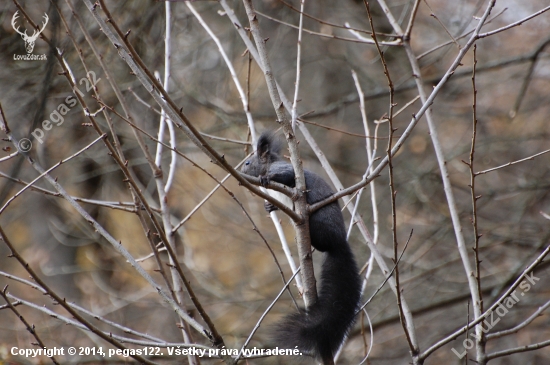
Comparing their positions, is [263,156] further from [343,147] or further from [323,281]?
[343,147]

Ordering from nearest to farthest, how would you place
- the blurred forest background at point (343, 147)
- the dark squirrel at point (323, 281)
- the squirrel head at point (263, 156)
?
the dark squirrel at point (323, 281)
the squirrel head at point (263, 156)
the blurred forest background at point (343, 147)

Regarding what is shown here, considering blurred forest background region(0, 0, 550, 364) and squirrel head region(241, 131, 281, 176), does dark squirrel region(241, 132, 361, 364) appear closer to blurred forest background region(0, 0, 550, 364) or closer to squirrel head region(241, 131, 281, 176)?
squirrel head region(241, 131, 281, 176)

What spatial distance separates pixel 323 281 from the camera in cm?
294

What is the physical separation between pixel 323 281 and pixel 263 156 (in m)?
1.10

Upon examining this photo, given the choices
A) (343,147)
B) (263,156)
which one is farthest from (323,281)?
(343,147)

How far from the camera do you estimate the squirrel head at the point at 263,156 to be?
11.9ft

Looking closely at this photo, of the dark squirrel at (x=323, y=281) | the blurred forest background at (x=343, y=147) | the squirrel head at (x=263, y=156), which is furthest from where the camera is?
the blurred forest background at (x=343, y=147)

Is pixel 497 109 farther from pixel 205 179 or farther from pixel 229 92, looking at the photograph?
pixel 205 179

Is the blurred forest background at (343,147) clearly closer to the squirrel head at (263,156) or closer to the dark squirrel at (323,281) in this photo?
the squirrel head at (263,156)

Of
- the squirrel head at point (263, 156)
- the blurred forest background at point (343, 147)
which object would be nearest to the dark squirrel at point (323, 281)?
the squirrel head at point (263, 156)

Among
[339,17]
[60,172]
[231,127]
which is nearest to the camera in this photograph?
[231,127]

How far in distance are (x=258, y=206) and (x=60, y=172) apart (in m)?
3.35

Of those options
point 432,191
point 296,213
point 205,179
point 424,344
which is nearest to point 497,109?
point 432,191

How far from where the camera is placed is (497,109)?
6348 mm
